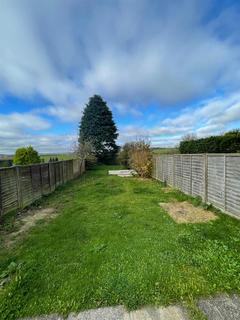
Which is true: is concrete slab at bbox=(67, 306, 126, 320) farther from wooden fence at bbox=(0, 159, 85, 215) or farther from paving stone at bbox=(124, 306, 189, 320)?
wooden fence at bbox=(0, 159, 85, 215)

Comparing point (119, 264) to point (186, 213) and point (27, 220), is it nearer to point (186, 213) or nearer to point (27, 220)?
point (186, 213)

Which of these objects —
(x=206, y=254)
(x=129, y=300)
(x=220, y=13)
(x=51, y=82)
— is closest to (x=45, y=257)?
(x=129, y=300)

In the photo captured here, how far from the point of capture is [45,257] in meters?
3.61

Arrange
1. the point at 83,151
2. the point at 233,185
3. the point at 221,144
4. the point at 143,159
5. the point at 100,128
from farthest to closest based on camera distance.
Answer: the point at 100,128
the point at 83,151
the point at 143,159
the point at 221,144
the point at 233,185

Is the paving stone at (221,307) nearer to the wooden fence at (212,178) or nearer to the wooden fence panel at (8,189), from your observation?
the wooden fence at (212,178)

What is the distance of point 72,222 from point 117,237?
1718 millimetres

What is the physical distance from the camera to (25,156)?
14.6 metres

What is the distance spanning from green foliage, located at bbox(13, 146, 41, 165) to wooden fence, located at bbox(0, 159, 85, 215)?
3.38 metres

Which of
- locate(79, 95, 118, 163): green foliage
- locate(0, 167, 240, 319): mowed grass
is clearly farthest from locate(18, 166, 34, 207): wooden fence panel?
locate(79, 95, 118, 163): green foliage

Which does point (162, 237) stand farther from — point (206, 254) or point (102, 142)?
point (102, 142)

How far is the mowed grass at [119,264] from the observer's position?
248cm

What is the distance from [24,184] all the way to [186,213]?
18.8 ft

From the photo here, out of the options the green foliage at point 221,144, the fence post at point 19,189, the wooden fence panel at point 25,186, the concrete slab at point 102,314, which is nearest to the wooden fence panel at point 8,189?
the fence post at point 19,189

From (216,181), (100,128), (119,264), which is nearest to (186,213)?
(216,181)
